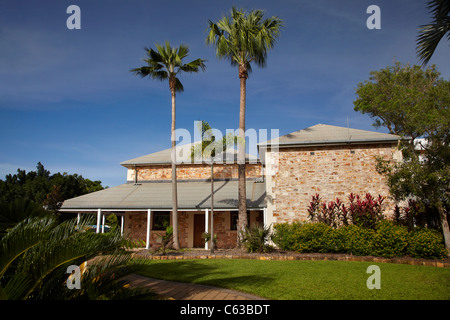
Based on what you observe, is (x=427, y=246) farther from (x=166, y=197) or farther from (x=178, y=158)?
(x=178, y=158)

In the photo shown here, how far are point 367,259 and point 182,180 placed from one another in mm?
12810

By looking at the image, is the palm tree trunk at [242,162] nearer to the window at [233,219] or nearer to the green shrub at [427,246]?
the window at [233,219]

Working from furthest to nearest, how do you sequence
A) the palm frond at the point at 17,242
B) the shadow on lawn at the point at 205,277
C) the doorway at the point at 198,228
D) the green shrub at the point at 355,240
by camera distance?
the doorway at the point at 198,228, the green shrub at the point at 355,240, the shadow on lawn at the point at 205,277, the palm frond at the point at 17,242

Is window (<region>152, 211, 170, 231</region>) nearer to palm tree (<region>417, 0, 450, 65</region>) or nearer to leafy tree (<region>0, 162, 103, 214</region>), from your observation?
palm tree (<region>417, 0, 450, 65</region>)

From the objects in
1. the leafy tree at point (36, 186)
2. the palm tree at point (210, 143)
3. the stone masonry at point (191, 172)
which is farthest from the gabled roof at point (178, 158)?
the leafy tree at point (36, 186)

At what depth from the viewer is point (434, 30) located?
6.80 metres

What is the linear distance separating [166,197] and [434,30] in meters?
14.4

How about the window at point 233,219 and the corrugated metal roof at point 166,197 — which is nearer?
the corrugated metal roof at point 166,197

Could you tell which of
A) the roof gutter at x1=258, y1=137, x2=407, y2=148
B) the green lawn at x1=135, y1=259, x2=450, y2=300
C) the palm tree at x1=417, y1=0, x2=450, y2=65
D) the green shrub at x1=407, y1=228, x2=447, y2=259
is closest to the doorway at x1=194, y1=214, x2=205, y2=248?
the roof gutter at x1=258, y1=137, x2=407, y2=148

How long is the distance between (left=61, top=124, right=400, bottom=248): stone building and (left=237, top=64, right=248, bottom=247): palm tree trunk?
4.35 feet

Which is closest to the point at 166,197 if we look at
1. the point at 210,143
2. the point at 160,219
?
the point at 160,219

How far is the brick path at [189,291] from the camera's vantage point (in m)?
5.50
